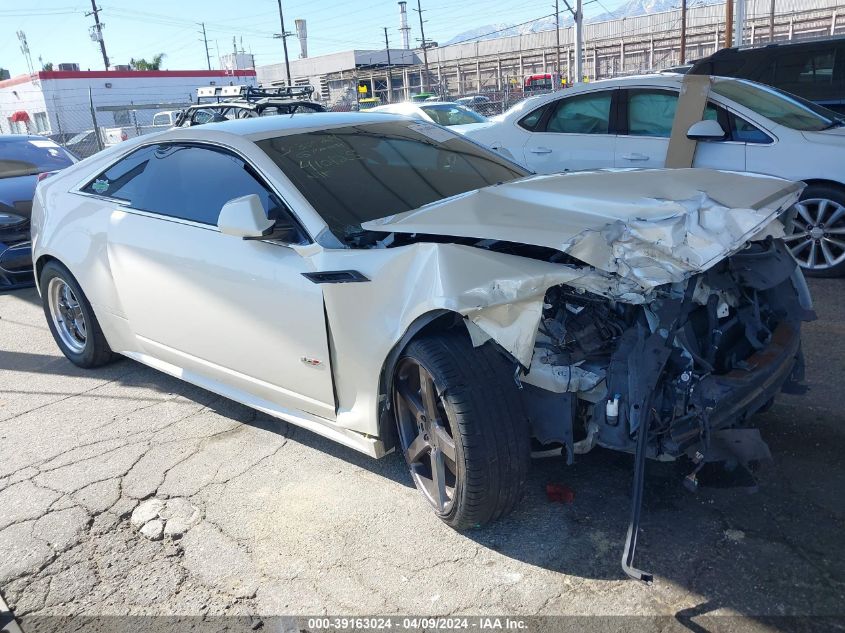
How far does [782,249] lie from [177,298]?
3.04 meters

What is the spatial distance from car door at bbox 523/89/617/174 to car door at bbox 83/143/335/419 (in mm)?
3731

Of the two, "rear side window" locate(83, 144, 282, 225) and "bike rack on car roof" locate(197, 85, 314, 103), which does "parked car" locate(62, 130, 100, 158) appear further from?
"rear side window" locate(83, 144, 282, 225)

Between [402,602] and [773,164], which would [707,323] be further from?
[773,164]

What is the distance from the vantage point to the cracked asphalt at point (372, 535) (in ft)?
8.52

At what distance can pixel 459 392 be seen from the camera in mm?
2668

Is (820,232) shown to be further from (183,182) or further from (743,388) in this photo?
(183,182)

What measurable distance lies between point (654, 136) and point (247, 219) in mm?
4680

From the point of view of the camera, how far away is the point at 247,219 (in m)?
3.21

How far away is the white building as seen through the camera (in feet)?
136

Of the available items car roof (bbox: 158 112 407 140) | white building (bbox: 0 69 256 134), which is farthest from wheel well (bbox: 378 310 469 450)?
white building (bbox: 0 69 256 134)

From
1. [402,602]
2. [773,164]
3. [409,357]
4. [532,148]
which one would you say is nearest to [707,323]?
[409,357]

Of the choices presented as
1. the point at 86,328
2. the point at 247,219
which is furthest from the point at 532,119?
the point at 247,219

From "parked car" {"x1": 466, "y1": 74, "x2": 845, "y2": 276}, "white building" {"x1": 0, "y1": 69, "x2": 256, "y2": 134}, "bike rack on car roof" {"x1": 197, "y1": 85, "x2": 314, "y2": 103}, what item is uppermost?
"white building" {"x1": 0, "y1": 69, "x2": 256, "y2": 134}

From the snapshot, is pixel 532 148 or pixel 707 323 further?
pixel 532 148
